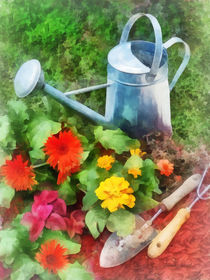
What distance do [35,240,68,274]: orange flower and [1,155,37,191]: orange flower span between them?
167 mm

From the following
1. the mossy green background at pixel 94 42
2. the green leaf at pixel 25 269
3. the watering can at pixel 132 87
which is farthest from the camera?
the mossy green background at pixel 94 42

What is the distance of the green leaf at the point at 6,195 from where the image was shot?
110cm

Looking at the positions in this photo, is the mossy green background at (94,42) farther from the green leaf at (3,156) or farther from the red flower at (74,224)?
the red flower at (74,224)

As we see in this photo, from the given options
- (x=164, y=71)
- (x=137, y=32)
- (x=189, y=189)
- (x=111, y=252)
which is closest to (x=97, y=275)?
(x=111, y=252)

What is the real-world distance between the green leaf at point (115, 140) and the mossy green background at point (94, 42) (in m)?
0.24

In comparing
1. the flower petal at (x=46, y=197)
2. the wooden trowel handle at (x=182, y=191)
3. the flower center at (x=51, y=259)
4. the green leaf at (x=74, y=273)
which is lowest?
the green leaf at (x=74, y=273)

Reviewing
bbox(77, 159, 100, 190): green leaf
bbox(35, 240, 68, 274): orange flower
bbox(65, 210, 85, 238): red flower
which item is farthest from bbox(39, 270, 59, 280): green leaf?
bbox(77, 159, 100, 190): green leaf

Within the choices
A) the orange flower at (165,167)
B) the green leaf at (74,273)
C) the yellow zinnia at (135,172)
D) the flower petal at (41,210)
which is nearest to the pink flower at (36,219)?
the flower petal at (41,210)

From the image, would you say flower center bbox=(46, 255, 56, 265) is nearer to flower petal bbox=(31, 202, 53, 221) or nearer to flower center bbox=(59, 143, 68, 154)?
flower petal bbox=(31, 202, 53, 221)

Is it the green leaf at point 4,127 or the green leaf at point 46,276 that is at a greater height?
the green leaf at point 4,127

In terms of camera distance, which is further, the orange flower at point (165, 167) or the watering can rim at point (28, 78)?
the orange flower at point (165, 167)

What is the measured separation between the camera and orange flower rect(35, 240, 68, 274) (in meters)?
1.01

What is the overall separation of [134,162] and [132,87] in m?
0.20

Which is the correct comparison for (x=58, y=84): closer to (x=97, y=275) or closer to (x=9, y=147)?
(x=9, y=147)
